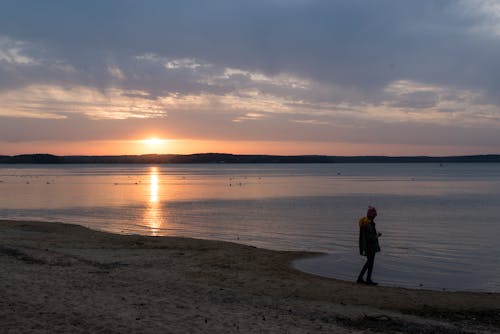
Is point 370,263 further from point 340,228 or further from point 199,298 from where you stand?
point 340,228

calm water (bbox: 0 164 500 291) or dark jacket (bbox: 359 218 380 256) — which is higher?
dark jacket (bbox: 359 218 380 256)

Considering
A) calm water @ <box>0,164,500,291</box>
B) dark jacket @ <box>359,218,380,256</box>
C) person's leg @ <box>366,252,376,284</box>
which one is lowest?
calm water @ <box>0,164,500,291</box>

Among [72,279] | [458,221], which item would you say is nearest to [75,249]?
[72,279]

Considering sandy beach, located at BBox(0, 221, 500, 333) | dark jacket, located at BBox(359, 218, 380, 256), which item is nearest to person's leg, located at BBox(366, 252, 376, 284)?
dark jacket, located at BBox(359, 218, 380, 256)

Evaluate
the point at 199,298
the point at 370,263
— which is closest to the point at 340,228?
the point at 370,263

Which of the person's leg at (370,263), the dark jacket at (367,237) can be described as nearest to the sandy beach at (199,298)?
the person's leg at (370,263)

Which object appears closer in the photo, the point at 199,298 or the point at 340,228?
the point at 199,298

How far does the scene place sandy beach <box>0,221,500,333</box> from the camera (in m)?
9.62

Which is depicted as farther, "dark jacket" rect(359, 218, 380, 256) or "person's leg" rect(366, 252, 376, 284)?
"person's leg" rect(366, 252, 376, 284)

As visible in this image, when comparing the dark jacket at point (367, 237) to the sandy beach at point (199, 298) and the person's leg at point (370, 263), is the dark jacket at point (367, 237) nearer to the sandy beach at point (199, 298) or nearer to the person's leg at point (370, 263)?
the person's leg at point (370, 263)

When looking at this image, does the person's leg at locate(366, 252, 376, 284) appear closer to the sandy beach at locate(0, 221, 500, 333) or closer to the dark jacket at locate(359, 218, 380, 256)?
the dark jacket at locate(359, 218, 380, 256)

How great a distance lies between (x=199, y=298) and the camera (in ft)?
39.7

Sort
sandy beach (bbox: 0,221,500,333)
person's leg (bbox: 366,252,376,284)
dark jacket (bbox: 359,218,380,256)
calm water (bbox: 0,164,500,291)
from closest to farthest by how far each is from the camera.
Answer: sandy beach (bbox: 0,221,500,333) → dark jacket (bbox: 359,218,380,256) → person's leg (bbox: 366,252,376,284) → calm water (bbox: 0,164,500,291)

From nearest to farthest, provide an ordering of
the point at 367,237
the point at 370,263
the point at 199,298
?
the point at 199,298 → the point at 367,237 → the point at 370,263
